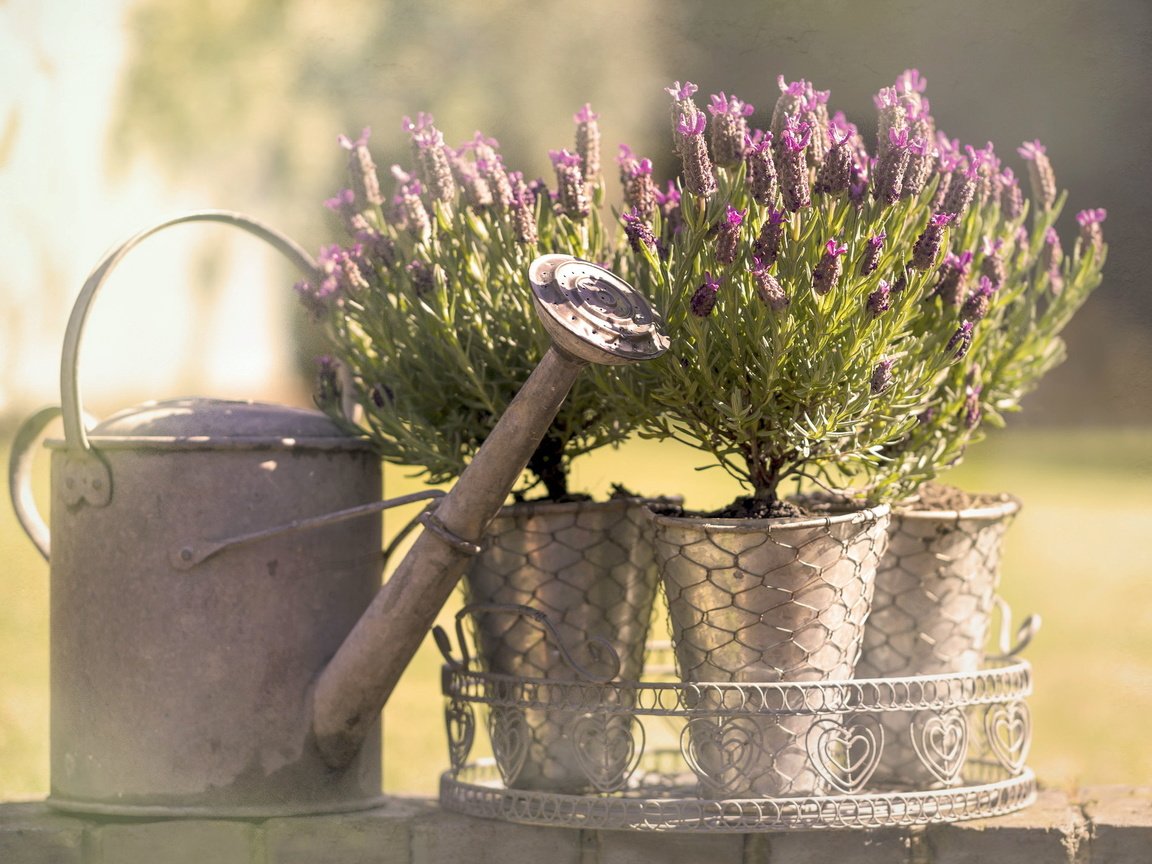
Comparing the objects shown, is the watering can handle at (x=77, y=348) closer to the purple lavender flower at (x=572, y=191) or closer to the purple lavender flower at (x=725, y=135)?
the purple lavender flower at (x=572, y=191)

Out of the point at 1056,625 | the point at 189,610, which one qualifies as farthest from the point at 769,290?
the point at 1056,625

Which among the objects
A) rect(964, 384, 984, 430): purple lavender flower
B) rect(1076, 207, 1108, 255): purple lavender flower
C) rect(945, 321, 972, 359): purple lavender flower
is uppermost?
rect(1076, 207, 1108, 255): purple lavender flower

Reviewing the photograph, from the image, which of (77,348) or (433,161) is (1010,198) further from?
(77,348)

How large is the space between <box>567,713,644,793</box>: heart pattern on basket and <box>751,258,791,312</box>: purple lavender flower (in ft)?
1.46

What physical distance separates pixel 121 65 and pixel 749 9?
3.47m

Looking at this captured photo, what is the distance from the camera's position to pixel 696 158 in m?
1.14

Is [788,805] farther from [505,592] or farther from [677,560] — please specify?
[505,592]

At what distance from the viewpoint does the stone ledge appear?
1.29 meters

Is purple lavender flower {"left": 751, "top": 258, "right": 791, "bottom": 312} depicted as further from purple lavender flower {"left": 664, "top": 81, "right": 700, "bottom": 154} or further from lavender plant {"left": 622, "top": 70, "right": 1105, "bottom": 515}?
purple lavender flower {"left": 664, "top": 81, "right": 700, "bottom": 154}

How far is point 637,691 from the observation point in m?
1.32

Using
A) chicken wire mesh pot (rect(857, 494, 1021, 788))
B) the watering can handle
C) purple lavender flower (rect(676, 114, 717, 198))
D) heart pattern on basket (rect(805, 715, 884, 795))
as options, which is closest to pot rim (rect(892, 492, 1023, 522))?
chicken wire mesh pot (rect(857, 494, 1021, 788))

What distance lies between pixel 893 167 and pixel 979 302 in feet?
0.63

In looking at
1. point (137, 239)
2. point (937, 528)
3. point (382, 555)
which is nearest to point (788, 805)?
point (937, 528)

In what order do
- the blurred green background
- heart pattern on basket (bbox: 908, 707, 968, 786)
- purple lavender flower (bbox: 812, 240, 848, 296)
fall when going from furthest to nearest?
the blurred green background, heart pattern on basket (bbox: 908, 707, 968, 786), purple lavender flower (bbox: 812, 240, 848, 296)
